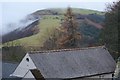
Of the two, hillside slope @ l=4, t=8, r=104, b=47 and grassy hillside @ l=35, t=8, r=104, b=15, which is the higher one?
grassy hillside @ l=35, t=8, r=104, b=15

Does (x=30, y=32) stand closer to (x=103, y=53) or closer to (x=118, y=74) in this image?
(x=103, y=53)

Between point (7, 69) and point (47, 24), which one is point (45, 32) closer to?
point (47, 24)

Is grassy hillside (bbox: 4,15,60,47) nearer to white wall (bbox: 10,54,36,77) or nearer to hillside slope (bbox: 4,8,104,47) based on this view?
hillside slope (bbox: 4,8,104,47)

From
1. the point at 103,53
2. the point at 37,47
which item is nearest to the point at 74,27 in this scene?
the point at 37,47

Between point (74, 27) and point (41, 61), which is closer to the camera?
point (41, 61)

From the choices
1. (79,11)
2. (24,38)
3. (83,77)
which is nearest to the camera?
(83,77)

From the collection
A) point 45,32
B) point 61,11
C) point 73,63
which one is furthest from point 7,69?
point 61,11

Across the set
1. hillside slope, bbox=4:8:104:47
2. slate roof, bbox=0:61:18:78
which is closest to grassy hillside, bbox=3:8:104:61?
hillside slope, bbox=4:8:104:47

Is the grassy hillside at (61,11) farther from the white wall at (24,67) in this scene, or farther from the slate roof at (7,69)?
the white wall at (24,67)

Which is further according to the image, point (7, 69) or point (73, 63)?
point (7, 69)
